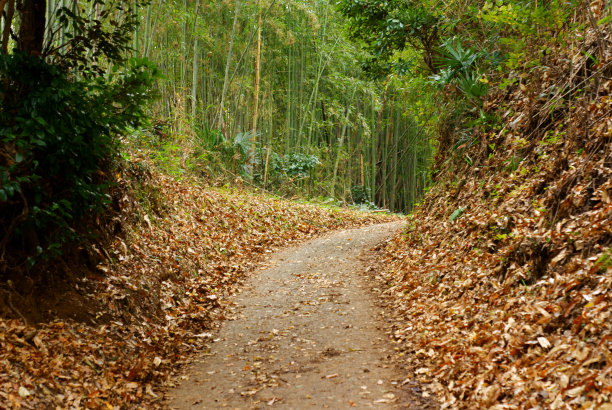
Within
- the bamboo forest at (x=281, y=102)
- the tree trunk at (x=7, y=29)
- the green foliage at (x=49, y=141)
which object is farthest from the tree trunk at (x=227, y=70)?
the tree trunk at (x=7, y=29)

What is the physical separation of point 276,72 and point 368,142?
229 inches

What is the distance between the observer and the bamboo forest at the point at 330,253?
11.1 ft

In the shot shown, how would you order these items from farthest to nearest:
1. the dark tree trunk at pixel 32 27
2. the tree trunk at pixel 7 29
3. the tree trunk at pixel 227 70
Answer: the tree trunk at pixel 227 70
the dark tree trunk at pixel 32 27
the tree trunk at pixel 7 29

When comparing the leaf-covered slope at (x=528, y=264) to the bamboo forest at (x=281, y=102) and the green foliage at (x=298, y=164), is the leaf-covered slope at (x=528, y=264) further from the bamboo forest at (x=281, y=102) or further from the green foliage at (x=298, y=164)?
the green foliage at (x=298, y=164)

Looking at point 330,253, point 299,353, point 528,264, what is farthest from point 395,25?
point 299,353

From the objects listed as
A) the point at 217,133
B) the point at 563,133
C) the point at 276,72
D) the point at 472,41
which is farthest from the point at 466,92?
the point at 276,72

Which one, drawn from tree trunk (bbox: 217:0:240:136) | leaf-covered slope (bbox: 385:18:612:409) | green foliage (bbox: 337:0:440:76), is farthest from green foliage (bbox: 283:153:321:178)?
leaf-covered slope (bbox: 385:18:612:409)

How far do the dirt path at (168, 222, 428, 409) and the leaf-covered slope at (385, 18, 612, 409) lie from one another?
14.0 inches

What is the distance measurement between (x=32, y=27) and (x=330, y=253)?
621cm

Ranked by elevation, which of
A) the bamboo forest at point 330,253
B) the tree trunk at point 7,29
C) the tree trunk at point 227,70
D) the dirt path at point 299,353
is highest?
the tree trunk at point 227,70

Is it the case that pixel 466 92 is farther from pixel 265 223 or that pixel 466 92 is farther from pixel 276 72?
pixel 276 72

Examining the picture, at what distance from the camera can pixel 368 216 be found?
15.6m

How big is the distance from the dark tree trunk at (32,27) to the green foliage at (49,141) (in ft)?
1.07

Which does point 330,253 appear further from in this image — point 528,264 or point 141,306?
point 528,264
